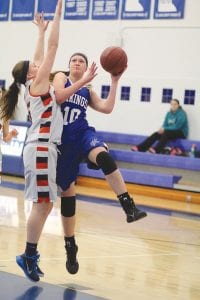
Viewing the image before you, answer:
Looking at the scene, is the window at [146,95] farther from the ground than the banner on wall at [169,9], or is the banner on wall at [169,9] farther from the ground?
the banner on wall at [169,9]

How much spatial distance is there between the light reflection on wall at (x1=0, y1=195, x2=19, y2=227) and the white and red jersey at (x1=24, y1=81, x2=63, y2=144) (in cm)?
293

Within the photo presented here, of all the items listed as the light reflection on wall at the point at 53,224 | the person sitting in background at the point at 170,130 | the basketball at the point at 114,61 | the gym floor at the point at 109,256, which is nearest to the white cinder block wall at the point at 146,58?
the person sitting in background at the point at 170,130

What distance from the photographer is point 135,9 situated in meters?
14.1

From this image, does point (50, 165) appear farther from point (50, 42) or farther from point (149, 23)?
point (149, 23)

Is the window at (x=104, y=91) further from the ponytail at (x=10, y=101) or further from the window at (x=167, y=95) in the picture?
the ponytail at (x=10, y=101)

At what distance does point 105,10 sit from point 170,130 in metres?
3.46

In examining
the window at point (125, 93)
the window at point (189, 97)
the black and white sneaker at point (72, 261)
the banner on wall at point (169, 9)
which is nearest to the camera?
the black and white sneaker at point (72, 261)

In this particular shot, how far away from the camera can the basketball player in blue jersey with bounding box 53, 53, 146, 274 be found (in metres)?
4.88

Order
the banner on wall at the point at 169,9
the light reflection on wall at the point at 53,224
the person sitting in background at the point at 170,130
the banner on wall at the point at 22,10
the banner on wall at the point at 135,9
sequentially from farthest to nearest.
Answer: the banner on wall at the point at 22,10 < the banner on wall at the point at 135,9 < the banner on wall at the point at 169,9 < the person sitting in background at the point at 170,130 < the light reflection on wall at the point at 53,224

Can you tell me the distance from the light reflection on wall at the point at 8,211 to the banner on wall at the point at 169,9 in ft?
19.1

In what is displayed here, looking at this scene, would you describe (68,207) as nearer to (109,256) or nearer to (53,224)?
(109,256)

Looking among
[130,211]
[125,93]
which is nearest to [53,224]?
[130,211]

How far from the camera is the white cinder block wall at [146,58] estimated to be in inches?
527

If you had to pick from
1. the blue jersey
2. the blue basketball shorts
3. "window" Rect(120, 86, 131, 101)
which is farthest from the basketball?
"window" Rect(120, 86, 131, 101)
